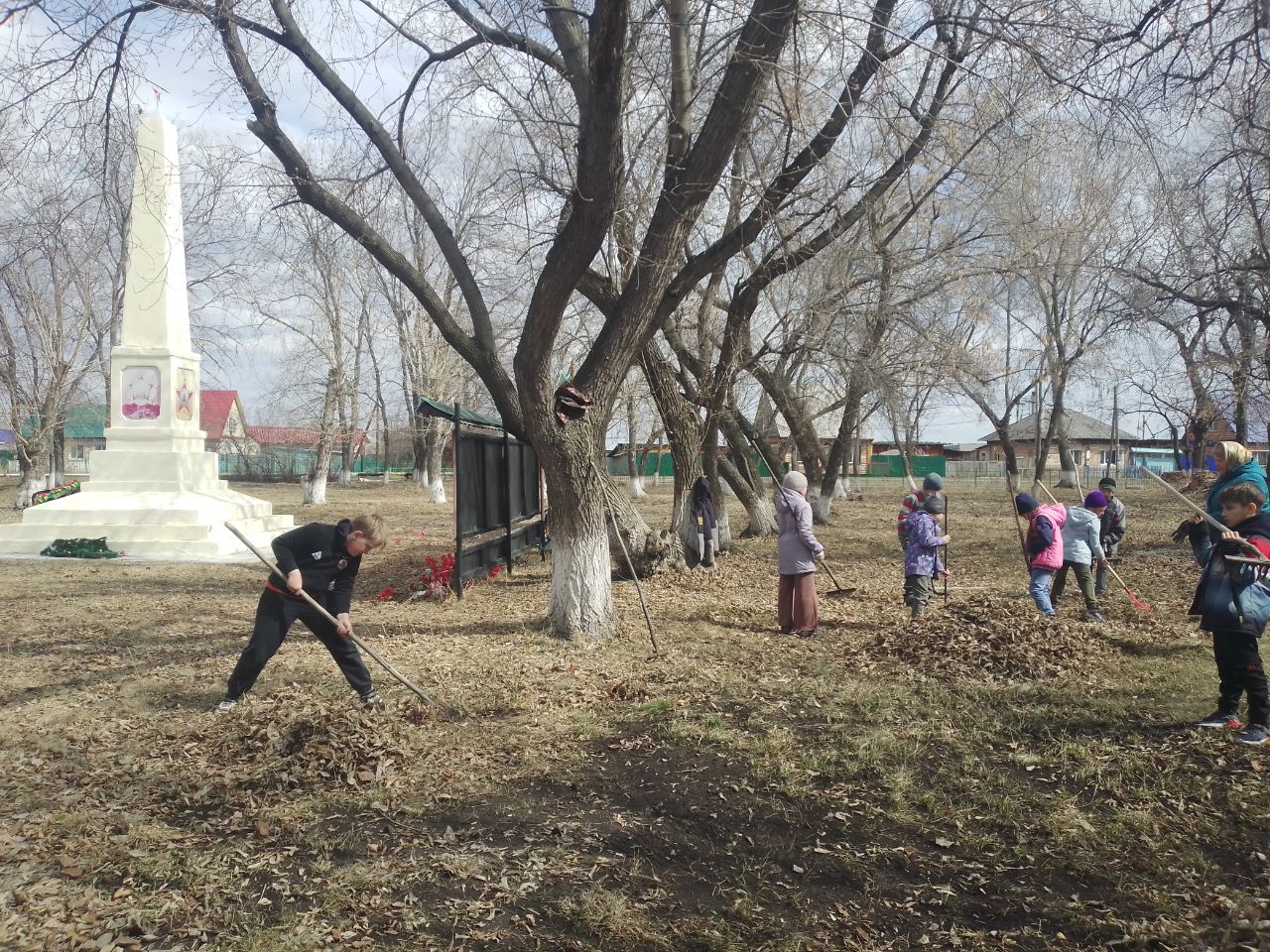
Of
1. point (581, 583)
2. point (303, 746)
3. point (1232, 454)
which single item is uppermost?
point (1232, 454)

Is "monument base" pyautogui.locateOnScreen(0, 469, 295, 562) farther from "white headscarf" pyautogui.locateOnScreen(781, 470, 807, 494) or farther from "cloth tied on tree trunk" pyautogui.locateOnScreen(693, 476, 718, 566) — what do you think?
"white headscarf" pyautogui.locateOnScreen(781, 470, 807, 494)

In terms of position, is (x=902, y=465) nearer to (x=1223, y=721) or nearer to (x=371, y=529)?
(x=1223, y=721)

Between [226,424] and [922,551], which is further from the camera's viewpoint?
[226,424]

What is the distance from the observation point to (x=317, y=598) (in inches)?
221

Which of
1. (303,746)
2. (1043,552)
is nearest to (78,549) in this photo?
(303,746)

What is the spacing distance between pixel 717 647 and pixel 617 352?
2.68m

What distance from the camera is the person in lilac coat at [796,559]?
7.86 metres

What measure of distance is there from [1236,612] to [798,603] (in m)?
3.85

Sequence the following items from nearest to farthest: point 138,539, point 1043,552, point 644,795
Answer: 1. point 644,795
2. point 1043,552
3. point 138,539

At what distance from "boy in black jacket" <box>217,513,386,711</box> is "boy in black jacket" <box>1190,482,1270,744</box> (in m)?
4.86

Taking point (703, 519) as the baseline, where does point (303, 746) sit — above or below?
below

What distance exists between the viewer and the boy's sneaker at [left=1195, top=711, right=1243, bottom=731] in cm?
491

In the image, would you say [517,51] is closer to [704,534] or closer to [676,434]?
[676,434]

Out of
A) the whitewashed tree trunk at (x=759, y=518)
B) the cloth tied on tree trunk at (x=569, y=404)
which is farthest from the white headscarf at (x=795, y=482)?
the whitewashed tree trunk at (x=759, y=518)
